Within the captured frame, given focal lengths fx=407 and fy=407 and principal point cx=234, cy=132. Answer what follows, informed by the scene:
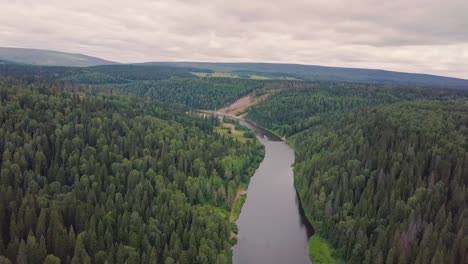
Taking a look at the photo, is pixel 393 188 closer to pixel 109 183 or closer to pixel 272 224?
pixel 272 224

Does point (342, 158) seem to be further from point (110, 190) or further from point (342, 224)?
point (110, 190)

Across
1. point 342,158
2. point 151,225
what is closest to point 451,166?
point 342,158

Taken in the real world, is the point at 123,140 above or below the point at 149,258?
above

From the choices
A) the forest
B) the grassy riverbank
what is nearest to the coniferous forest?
the forest

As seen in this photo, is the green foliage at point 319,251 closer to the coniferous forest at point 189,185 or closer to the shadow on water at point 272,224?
the coniferous forest at point 189,185

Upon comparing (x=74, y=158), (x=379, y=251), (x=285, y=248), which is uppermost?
(x=74, y=158)

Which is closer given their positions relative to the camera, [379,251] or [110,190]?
[379,251]
